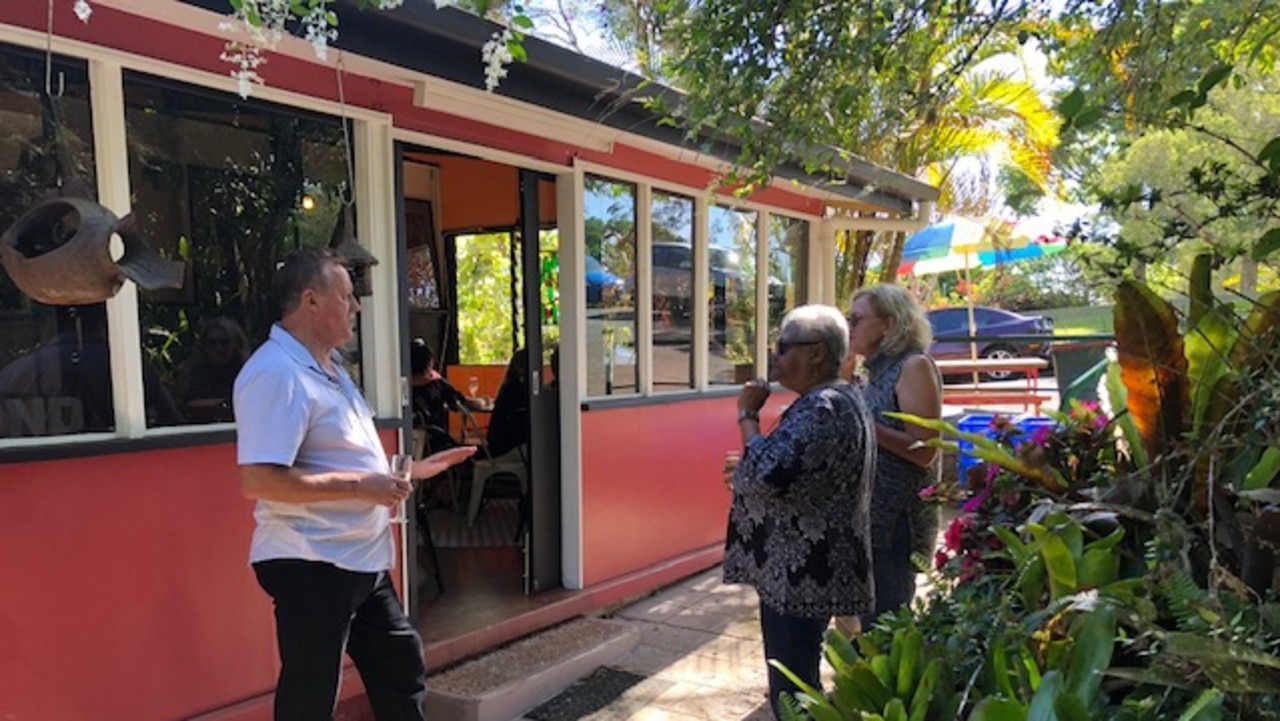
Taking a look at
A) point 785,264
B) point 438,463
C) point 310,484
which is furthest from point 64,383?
point 785,264

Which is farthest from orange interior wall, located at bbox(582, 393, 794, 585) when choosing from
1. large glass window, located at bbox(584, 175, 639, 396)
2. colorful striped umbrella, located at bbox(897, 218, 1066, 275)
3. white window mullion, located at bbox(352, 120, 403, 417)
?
colorful striped umbrella, located at bbox(897, 218, 1066, 275)

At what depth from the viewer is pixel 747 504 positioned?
2590mm

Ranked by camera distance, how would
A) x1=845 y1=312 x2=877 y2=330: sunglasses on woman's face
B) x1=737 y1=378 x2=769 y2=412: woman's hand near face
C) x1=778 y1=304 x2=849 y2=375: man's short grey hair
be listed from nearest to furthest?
Result: x1=778 y1=304 x2=849 y2=375: man's short grey hair < x1=737 y1=378 x2=769 y2=412: woman's hand near face < x1=845 y1=312 x2=877 y2=330: sunglasses on woman's face

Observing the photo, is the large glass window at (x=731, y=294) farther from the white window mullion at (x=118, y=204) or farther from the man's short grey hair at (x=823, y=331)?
the white window mullion at (x=118, y=204)

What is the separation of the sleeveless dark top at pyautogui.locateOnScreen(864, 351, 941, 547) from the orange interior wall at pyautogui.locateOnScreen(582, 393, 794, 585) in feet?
6.16

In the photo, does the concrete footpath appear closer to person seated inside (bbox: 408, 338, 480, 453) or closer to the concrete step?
the concrete step

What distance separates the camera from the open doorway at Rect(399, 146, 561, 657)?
4207 mm

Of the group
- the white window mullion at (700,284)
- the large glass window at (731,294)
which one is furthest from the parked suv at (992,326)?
the white window mullion at (700,284)

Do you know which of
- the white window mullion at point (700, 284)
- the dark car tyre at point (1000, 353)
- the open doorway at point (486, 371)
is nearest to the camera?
the open doorway at point (486, 371)

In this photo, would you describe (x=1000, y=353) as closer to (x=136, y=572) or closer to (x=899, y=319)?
(x=899, y=319)

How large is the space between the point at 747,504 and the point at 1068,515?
1.19 metres

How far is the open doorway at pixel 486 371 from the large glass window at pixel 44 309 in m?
1.21

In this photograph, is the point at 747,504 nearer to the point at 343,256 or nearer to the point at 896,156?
the point at 343,256

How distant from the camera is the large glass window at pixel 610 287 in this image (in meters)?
4.48
